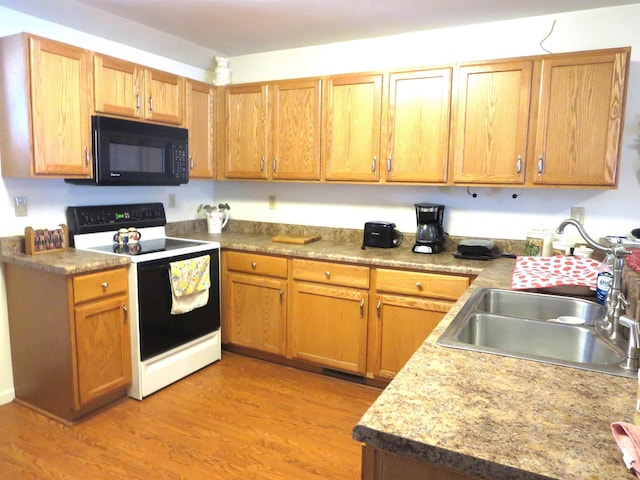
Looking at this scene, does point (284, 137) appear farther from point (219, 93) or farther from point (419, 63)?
point (419, 63)

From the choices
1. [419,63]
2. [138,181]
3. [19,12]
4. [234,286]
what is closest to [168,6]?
[19,12]

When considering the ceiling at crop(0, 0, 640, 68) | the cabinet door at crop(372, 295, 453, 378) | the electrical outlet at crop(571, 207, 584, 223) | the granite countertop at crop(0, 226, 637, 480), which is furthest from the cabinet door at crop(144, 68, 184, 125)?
the electrical outlet at crop(571, 207, 584, 223)

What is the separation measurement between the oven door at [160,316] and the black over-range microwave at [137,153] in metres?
0.59

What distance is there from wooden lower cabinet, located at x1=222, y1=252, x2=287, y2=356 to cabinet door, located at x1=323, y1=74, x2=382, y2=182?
78 centimetres

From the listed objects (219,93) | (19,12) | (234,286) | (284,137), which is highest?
(19,12)

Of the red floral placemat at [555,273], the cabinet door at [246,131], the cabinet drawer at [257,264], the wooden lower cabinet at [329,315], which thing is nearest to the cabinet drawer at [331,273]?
the wooden lower cabinet at [329,315]

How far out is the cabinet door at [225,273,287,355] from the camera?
3.13m

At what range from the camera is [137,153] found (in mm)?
2865

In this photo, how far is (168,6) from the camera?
103 inches

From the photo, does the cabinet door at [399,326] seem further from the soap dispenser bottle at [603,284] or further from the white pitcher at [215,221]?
the white pitcher at [215,221]

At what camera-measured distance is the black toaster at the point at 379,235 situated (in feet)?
10.1

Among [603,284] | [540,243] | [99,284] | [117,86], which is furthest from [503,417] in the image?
[117,86]

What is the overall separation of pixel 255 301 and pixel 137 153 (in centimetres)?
128

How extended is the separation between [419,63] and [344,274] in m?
1.55
